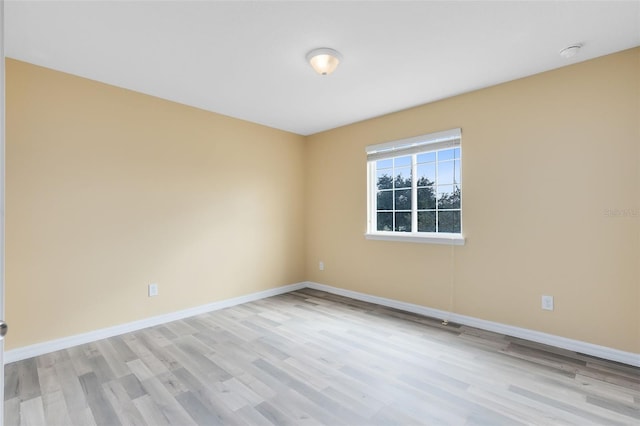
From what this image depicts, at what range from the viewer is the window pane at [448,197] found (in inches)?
131

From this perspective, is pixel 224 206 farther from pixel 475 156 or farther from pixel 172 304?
pixel 475 156

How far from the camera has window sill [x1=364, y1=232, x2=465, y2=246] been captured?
3236 mm

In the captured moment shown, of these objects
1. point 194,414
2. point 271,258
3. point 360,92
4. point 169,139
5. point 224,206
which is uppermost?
point 360,92

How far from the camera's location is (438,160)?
3.47 meters

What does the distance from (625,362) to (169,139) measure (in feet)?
15.0

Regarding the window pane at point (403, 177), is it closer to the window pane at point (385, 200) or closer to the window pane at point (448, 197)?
the window pane at point (385, 200)

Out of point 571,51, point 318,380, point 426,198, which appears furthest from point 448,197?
point 318,380

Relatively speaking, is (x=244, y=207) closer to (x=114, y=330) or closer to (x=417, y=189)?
(x=114, y=330)

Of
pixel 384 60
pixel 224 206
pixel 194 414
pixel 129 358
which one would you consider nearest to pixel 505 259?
pixel 384 60

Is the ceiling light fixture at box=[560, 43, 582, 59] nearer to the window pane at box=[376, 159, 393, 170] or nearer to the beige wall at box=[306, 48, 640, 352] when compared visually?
the beige wall at box=[306, 48, 640, 352]

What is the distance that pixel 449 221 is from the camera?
3375 mm

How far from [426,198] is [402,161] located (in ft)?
1.88

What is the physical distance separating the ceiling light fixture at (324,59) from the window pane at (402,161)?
5.46 feet

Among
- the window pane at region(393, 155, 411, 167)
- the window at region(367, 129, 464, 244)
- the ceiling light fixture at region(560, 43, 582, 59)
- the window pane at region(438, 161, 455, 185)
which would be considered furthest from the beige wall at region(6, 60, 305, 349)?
the ceiling light fixture at region(560, 43, 582, 59)
